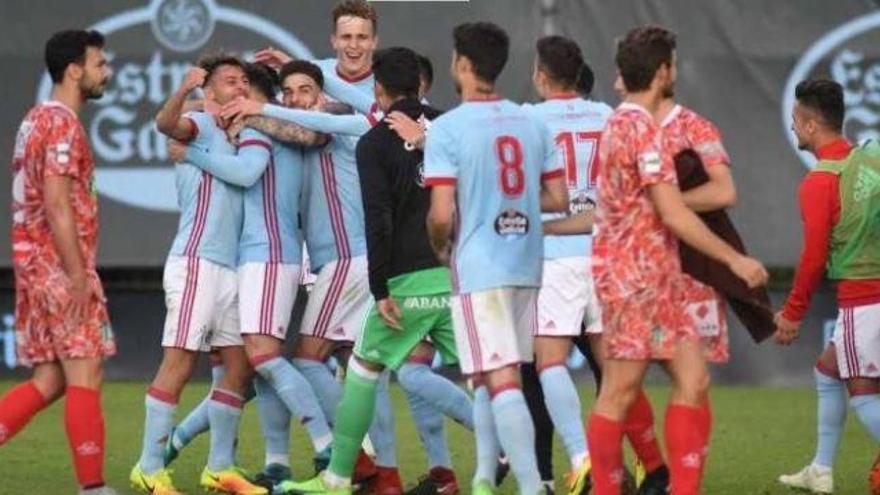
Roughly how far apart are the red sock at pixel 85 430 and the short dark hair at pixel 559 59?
96.1 inches

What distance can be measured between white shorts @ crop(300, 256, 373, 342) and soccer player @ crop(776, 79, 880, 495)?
1987mm

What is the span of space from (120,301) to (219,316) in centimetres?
593

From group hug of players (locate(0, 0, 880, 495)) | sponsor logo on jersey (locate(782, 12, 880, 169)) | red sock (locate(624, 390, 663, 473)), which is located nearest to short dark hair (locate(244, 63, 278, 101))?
group hug of players (locate(0, 0, 880, 495))

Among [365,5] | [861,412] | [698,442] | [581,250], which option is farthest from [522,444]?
[365,5]

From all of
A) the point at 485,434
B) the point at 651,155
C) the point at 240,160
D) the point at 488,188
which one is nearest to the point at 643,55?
the point at 651,155

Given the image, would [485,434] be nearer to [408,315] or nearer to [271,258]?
[408,315]

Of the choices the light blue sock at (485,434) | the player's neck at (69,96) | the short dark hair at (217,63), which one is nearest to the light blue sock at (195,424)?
the short dark hair at (217,63)

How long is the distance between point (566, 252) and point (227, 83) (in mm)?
1817

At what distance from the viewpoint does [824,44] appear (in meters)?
16.5

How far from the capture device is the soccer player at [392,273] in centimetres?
1024

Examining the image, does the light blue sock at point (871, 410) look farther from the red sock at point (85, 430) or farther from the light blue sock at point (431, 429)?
the red sock at point (85, 430)

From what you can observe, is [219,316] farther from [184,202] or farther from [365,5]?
[365,5]

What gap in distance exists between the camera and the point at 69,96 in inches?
406

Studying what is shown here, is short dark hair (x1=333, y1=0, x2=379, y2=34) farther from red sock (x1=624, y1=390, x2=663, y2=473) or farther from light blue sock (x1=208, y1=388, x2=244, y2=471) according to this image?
red sock (x1=624, y1=390, x2=663, y2=473)
